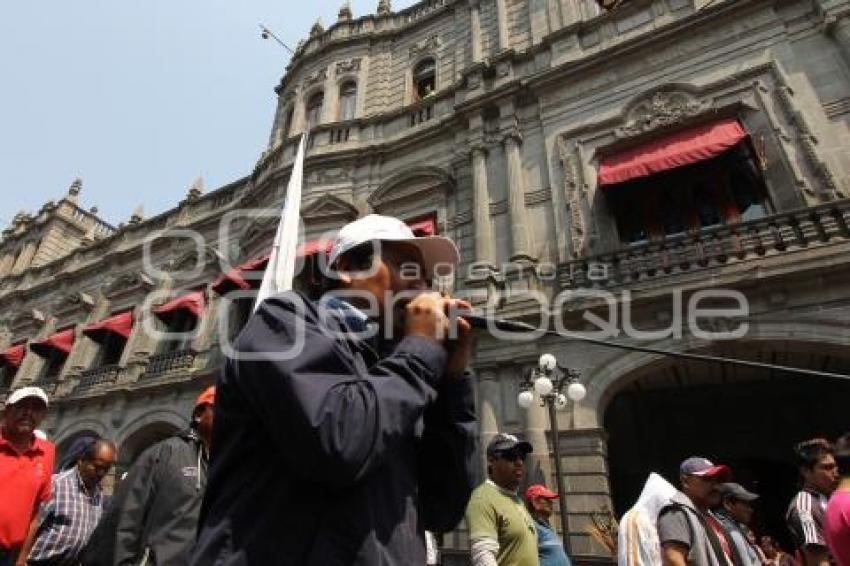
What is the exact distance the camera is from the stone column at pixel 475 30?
11.7 meters

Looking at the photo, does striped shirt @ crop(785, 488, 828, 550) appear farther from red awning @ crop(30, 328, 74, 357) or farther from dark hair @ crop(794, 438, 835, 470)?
red awning @ crop(30, 328, 74, 357)

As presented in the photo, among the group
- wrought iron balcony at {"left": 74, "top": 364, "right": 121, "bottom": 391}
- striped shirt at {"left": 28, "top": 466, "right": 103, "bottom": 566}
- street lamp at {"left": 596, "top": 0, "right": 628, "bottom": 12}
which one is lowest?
striped shirt at {"left": 28, "top": 466, "right": 103, "bottom": 566}

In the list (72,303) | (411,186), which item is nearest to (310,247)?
(411,186)

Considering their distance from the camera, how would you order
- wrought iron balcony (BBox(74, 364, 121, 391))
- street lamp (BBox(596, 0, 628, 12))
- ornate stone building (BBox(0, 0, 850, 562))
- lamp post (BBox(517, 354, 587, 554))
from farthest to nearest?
wrought iron balcony (BBox(74, 364, 121, 391)), street lamp (BBox(596, 0, 628, 12)), ornate stone building (BBox(0, 0, 850, 562)), lamp post (BBox(517, 354, 587, 554))

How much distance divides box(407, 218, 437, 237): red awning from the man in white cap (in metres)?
7.84

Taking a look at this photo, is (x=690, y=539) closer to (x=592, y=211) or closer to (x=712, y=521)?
(x=712, y=521)

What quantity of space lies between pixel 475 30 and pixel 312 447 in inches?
511

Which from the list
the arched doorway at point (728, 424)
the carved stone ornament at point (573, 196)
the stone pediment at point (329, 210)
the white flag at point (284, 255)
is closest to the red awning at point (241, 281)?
the stone pediment at point (329, 210)

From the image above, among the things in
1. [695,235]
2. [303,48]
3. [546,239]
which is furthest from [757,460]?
[303,48]

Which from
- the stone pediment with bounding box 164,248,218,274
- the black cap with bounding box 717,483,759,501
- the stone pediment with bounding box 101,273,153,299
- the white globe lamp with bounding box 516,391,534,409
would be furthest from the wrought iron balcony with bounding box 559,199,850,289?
the stone pediment with bounding box 101,273,153,299

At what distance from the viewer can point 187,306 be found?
12.6 meters

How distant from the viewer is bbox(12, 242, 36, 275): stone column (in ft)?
68.6

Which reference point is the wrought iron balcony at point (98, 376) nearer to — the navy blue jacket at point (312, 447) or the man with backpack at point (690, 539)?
the man with backpack at point (690, 539)

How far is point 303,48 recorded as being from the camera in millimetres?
15242
